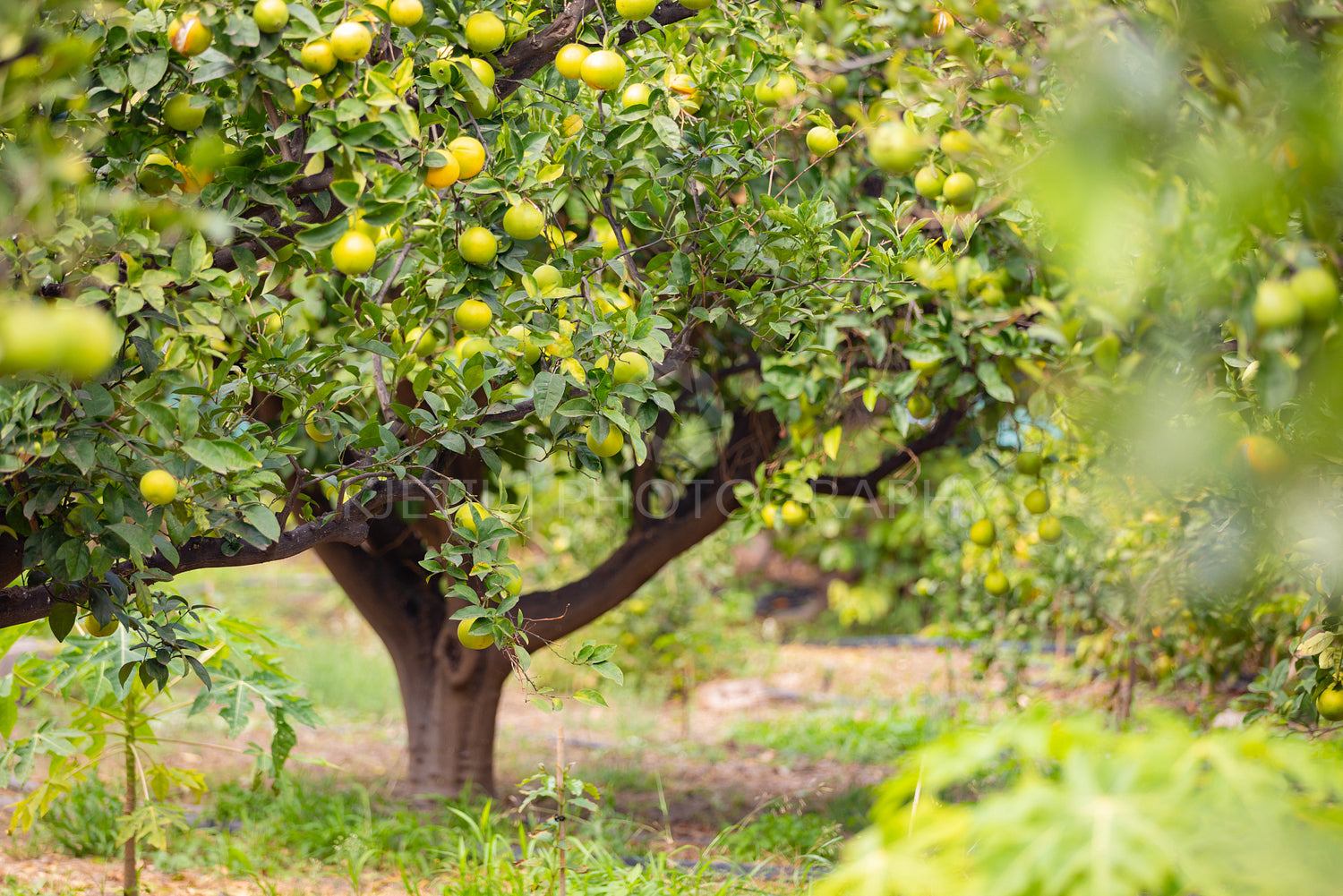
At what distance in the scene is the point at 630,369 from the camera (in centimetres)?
176

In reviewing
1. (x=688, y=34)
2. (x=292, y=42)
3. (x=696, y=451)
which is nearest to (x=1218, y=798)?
(x=292, y=42)

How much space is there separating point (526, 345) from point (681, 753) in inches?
174

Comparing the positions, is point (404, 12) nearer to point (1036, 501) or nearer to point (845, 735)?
point (1036, 501)

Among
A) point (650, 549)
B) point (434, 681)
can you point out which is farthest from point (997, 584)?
point (434, 681)

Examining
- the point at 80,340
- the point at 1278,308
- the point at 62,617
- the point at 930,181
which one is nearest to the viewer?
the point at 80,340

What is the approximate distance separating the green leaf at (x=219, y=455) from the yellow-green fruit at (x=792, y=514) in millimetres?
1708

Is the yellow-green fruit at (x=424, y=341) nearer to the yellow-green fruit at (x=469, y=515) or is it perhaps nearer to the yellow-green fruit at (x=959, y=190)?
the yellow-green fruit at (x=469, y=515)

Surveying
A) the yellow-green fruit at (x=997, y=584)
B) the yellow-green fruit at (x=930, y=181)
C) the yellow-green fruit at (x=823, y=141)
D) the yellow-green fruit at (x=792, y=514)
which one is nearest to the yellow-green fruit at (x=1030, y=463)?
the yellow-green fruit at (x=792, y=514)

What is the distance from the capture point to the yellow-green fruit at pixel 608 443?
69.1 inches

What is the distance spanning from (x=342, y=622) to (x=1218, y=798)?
9.48 m

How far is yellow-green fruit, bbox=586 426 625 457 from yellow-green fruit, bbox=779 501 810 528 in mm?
1168

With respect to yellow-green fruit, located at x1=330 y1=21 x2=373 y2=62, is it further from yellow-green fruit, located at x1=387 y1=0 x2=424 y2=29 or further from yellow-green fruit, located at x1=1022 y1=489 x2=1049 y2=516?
yellow-green fruit, located at x1=1022 y1=489 x2=1049 y2=516

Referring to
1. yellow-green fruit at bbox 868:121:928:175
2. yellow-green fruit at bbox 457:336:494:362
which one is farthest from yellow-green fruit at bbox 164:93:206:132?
yellow-green fruit at bbox 868:121:928:175

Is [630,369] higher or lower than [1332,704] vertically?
higher
